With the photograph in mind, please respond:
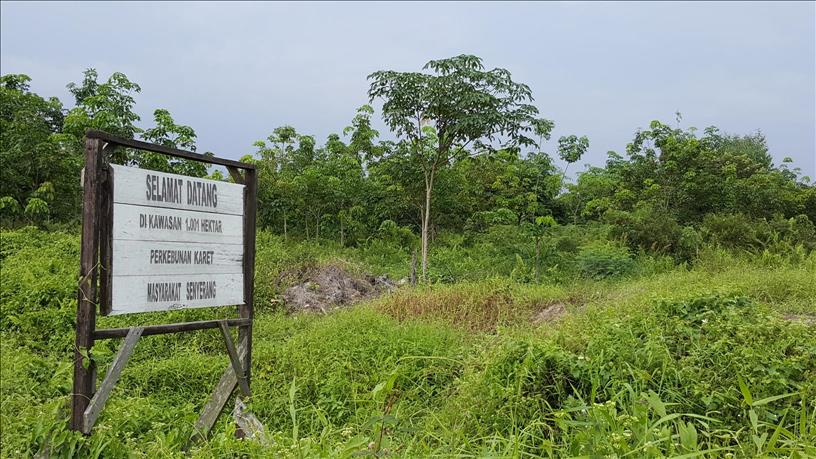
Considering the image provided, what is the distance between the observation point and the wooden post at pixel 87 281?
105 inches

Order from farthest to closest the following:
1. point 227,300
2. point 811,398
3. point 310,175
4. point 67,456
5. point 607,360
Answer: point 310,175 < point 607,360 < point 227,300 < point 811,398 < point 67,456

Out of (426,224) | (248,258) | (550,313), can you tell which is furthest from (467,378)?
(426,224)

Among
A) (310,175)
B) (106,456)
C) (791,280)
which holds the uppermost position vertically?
(310,175)

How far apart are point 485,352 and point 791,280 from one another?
13.7 feet

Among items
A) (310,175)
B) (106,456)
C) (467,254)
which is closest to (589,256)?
(467,254)

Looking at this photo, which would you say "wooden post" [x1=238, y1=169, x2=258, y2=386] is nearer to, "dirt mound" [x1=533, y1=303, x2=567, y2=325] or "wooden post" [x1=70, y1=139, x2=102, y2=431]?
"wooden post" [x1=70, y1=139, x2=102, y2=431]

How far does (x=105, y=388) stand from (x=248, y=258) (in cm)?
103

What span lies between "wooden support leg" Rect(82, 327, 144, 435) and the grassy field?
0.27 feet

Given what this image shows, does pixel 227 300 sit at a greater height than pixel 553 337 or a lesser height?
greater

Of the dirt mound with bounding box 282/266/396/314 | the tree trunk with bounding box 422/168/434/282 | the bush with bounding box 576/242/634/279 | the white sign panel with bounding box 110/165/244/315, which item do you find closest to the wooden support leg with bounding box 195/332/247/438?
the white sign panel with bounding box 110/165/244/315

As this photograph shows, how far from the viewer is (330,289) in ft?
27.5

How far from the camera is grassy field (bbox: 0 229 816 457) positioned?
7.20ft

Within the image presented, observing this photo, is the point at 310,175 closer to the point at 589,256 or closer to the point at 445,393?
the point at 589,256

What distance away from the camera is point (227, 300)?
329 centimetres
